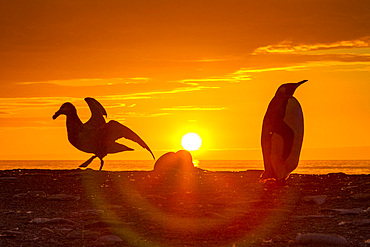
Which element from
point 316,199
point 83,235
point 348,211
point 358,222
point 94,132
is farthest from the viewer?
point 94,132

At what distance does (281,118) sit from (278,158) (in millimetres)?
1039

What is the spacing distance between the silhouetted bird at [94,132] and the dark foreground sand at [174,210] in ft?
7.27

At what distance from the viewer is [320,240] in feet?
30.8

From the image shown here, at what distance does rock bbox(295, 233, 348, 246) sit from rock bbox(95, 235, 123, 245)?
259 centimetres

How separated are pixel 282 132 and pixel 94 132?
22.5 ft

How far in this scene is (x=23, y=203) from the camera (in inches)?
533

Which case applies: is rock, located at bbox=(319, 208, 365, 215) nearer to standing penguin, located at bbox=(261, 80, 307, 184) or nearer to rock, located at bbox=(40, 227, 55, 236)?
standing penguin, located at bbox=(261, 80, 307, 184)

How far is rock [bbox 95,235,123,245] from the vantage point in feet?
31.2

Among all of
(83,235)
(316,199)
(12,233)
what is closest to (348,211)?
(316,199)

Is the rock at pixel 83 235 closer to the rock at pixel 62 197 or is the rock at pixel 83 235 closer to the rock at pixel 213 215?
the rock at pixel 213 215

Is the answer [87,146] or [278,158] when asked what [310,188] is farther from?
[87,146]

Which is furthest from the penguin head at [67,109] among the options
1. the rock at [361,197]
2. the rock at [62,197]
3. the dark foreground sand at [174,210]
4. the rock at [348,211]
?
the rock at [348,211]

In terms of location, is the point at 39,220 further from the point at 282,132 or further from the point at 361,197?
the point at 282,132

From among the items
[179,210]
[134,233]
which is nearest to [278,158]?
[179,210]
